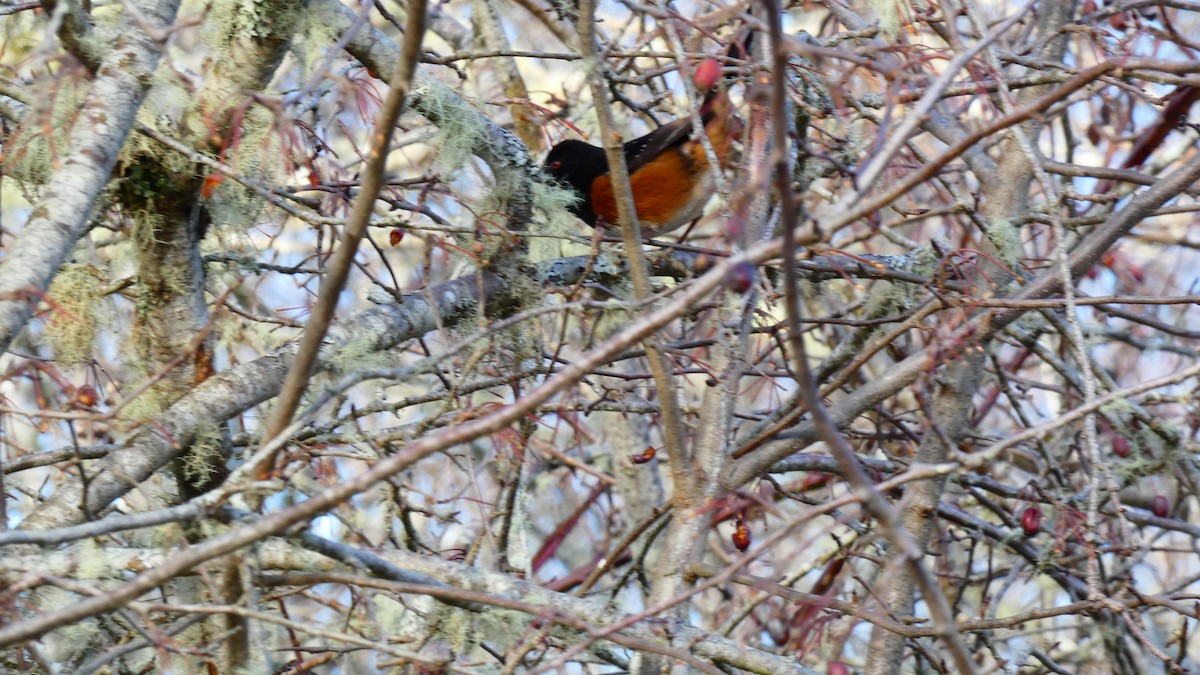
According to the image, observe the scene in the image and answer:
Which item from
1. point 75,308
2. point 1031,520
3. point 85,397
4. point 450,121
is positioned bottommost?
point 85,397

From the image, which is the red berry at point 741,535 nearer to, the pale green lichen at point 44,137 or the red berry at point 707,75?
the red berry at point 707,75

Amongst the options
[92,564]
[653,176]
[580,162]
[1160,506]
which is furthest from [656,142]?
[92,564]

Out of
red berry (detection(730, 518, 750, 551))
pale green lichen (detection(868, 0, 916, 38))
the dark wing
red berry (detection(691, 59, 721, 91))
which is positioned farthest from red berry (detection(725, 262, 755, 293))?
the dark wing

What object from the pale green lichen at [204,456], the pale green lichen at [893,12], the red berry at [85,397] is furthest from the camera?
the pale green lichen at [893,12]

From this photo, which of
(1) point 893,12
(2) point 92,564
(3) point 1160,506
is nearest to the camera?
(2) point 92,564

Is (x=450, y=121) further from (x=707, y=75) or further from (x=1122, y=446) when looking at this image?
(x=1122, y=446)

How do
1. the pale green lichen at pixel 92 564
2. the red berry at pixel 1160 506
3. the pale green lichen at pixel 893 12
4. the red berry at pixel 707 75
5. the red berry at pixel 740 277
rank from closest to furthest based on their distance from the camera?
the red berry at pixel 740 277 < the pale green lichen at pixel 92 564 < the red berry at pixel 707 75 < the pale green lichen at pixel 893 12 < the red berry at pixel 1160 506

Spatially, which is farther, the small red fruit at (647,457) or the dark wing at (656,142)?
the dark wing at (656,142)

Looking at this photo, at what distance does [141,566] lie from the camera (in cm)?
161

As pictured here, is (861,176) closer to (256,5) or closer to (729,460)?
(729,460)

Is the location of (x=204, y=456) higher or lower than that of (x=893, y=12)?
lower

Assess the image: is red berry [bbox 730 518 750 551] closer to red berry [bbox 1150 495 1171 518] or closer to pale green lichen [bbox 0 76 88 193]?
pale green lichen [bbox 0 76 88 193]

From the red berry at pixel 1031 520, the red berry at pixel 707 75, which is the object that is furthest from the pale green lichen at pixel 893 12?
the red berry at pixel 1031 520

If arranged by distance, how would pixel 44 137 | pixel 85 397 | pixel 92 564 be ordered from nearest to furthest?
pixel 92 564, pixel 44 137, pixel 85 397
